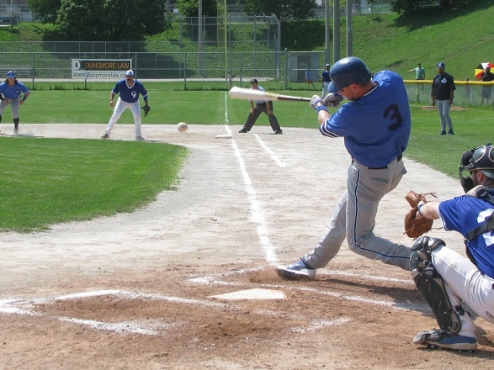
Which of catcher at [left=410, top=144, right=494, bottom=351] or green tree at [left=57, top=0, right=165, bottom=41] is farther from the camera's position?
green tree at [left=57, top=0, right=165, bottom=41]

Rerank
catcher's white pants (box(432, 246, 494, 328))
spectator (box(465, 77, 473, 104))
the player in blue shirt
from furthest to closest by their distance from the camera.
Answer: spectator (box(465, 77, 473, 104)), the player in blue shirt, catcher's white pants (box(432, 246, 494, 328))

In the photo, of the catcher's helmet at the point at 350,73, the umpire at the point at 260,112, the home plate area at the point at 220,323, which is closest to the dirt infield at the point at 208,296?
the home plate area at the point at 220,323

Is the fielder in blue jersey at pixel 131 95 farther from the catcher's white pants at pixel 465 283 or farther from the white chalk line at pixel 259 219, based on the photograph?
the catcher's white pants at pixel 465 283

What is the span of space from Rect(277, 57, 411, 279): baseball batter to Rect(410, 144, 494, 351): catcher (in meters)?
1.09

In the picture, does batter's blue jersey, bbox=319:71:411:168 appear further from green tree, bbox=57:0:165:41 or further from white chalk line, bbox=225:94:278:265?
green tree, bbox=57:0:165:41

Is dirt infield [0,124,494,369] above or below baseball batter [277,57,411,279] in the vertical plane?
below

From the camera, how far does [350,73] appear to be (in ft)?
19.2

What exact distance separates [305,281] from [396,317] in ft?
4.13

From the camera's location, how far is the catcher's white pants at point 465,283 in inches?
181

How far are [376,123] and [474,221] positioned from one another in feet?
5.45

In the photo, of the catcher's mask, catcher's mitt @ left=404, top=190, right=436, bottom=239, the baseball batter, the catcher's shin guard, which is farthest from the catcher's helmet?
the catcher's shin guard

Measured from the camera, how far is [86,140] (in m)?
20.4

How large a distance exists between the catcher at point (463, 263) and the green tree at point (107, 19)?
6906 centimetres

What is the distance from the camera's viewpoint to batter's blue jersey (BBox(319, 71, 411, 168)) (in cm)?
592
